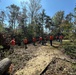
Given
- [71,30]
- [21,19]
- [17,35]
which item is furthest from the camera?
[21,19]

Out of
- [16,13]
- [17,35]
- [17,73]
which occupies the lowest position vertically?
[17,73]

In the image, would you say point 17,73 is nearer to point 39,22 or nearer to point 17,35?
point 17,35

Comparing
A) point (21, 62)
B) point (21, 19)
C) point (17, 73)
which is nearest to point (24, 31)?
point (21, 19)

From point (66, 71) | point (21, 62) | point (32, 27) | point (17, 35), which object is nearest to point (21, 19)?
point (32, 27)

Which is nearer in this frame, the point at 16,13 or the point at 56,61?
the point at 56,61

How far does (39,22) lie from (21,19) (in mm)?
6569

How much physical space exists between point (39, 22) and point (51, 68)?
1586 inches

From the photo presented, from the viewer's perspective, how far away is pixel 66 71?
38.2ft

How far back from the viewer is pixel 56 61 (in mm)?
13898

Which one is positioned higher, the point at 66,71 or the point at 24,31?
the point at 24,31

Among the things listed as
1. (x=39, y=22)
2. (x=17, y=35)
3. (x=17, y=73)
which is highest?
(x=39, y=22)

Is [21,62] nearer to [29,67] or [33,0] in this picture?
[29,67]

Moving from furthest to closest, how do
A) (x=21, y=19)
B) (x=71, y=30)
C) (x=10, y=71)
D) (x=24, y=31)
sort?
(x=21, y=19) → (x=24, y=31) → (x=10, y=71) → (x=71, y=30)

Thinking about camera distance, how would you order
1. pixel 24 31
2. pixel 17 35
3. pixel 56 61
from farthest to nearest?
pixel 24 31 → pixel 17 35 → pixel 56 61
